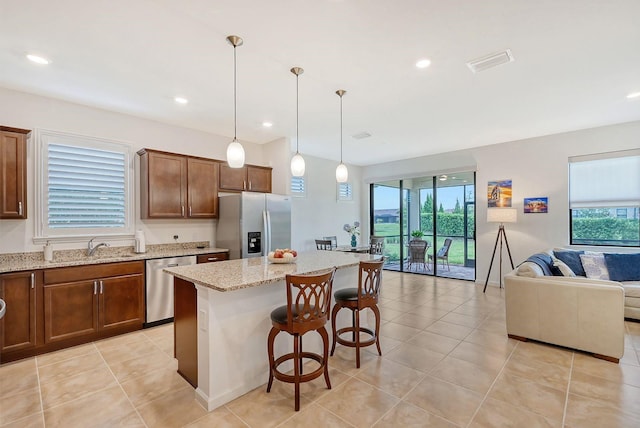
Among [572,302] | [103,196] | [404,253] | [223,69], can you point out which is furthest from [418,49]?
[404,253]

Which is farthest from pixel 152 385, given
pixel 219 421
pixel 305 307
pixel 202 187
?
pixel 202 187

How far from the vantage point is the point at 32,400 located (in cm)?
230

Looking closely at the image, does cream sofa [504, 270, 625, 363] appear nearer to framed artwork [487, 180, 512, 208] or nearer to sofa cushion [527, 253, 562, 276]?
sofa cushion [527, 253, 562, 276]

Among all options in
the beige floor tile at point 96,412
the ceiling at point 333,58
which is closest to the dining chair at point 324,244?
the ceiling at point 333,58

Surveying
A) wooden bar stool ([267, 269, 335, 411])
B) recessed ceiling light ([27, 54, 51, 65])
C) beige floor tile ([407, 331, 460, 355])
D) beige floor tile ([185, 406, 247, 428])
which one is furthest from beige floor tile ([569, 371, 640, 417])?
recessed ceiling light ([27, 54, 51, 65])

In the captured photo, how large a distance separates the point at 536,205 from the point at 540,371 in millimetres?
3656

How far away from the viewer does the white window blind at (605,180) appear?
4.61 m

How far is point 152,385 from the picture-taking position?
8.18 ft

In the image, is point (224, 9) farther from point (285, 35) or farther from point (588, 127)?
point (588, 127)

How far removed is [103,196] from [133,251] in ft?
2.71

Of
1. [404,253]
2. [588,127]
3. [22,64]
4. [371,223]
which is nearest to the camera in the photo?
[22,64]

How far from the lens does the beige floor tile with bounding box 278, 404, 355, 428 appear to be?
6.52ft

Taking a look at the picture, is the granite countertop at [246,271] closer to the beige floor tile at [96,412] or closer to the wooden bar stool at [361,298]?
the wooden bar stool at [361,298]

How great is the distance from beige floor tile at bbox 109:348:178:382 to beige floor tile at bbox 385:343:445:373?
2154 millimetres
